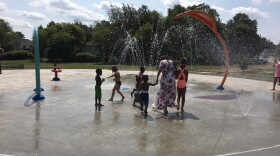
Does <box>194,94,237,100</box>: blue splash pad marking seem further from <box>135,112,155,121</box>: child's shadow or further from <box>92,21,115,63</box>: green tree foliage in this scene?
<box>92,21,115,63</box>: green tree foliage

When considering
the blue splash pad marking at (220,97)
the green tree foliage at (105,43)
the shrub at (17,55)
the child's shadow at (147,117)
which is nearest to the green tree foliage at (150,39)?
the green tree foliage at (105,43)

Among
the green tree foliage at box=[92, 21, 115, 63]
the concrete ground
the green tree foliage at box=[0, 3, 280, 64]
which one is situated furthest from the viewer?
the green tree foliage at box=[92, 21, 115, 63]

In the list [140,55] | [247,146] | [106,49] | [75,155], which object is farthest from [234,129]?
[106,49]

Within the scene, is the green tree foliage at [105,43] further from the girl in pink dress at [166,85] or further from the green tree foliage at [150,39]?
the girl in pink dress at [166,85]

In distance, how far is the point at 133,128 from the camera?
8273mm

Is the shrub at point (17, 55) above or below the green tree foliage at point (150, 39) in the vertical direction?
below

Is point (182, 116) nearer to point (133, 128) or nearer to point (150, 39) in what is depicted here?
point (133, 128)

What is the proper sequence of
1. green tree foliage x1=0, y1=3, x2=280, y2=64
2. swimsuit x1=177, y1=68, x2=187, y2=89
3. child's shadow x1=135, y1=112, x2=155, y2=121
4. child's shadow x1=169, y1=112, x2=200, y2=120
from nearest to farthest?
1. child's shadow x1=135, y1=112, x2=155, y2=121
2. child's shadow x1=169, y1=112, x2=200, y2=120
3. swimsuit x1=177, y1=68, x2=187, y2=89
4. green tree foliage x1=0, y1=3, x2=280, y2=64

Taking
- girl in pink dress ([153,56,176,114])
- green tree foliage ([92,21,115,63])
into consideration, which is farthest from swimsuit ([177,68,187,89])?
green tree foliage ([92,21,115,63])

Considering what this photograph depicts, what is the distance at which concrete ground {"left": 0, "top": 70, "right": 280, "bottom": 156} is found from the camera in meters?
6.70

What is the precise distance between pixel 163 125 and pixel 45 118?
3223 millimetres

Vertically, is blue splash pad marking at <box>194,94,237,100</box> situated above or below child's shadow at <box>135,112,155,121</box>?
above

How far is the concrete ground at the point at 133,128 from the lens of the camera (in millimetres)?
6703

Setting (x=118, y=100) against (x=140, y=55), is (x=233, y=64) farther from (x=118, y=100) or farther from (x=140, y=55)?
(x=118, y=100)
